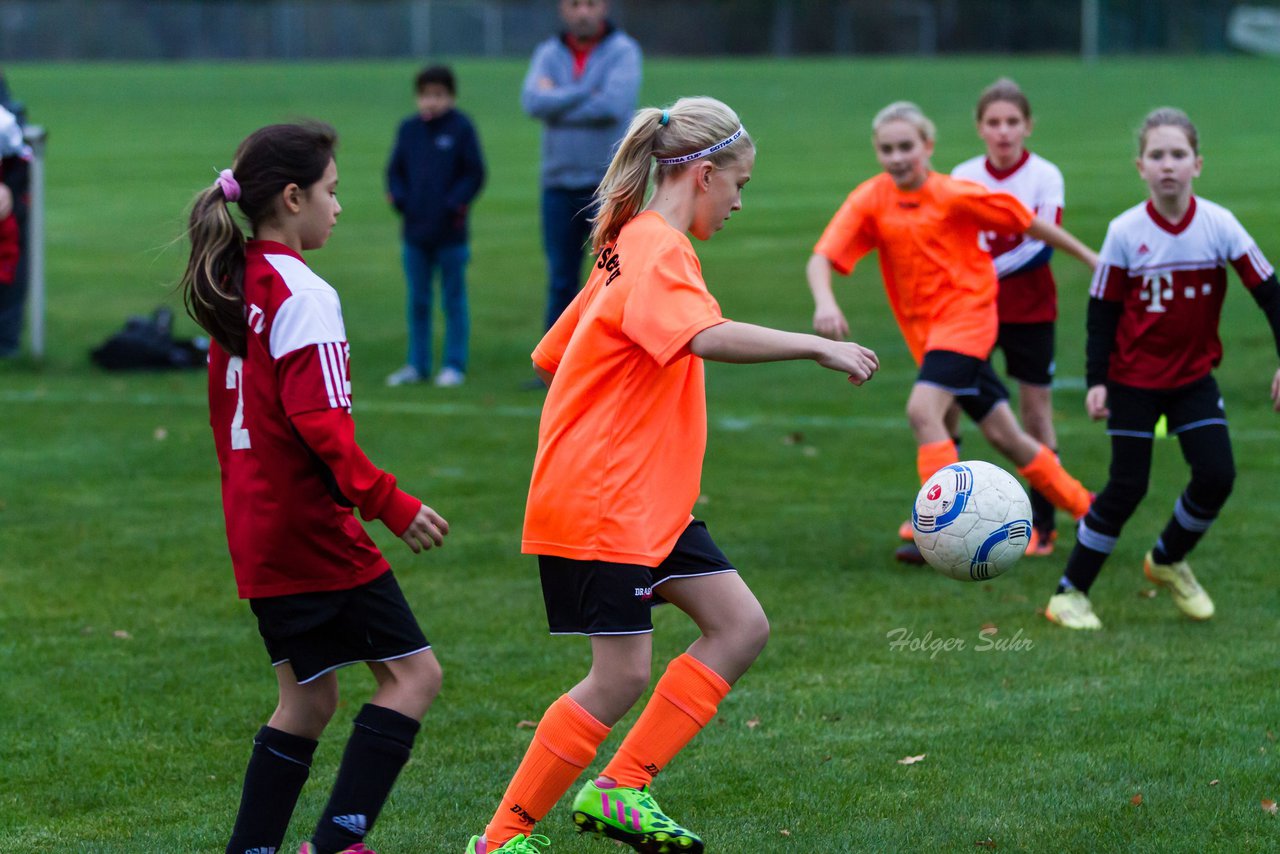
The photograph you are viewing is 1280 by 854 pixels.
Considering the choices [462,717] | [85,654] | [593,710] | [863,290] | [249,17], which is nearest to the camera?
[593,710]

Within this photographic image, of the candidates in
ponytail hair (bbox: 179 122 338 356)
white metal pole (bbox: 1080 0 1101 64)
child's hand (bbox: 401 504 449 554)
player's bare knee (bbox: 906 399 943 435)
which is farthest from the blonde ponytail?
white metal pole (bbox: 1080 0 1101 64)

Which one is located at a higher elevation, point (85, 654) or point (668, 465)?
point (668, 465)

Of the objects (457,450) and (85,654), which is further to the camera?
(457,450)

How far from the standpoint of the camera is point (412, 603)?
705 cm

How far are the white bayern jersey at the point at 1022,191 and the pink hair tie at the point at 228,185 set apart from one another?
15.2 ft

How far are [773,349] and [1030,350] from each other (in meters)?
4.59

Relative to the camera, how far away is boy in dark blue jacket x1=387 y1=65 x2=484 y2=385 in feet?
40.0

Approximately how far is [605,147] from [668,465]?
324 inches

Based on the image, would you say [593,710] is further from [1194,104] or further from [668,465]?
[1194,104]

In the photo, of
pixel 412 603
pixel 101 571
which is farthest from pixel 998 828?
pixel 101 571

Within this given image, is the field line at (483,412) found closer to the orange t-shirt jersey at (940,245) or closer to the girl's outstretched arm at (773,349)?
the orange t-shirt jersey at (940,245)

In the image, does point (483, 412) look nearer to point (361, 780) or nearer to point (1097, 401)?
point (1097, 401)

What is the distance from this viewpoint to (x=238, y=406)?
3.93 metres

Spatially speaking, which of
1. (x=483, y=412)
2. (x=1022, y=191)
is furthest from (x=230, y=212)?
(x=483, y=412)
